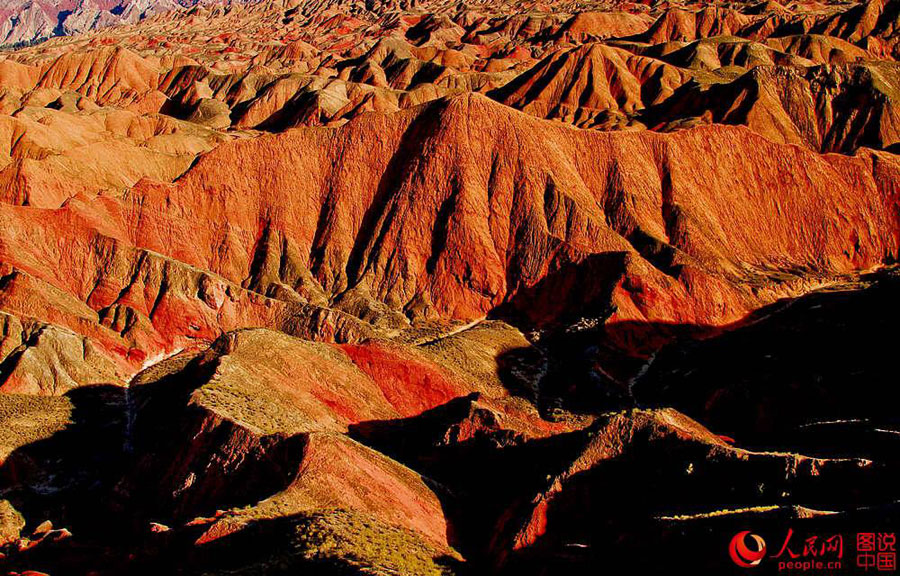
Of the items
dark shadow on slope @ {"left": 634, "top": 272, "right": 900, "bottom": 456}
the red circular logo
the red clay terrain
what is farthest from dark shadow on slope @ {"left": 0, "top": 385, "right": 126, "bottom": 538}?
dark shadow on slope @ {"left": 634, "top": 272, "right": 900, "bottom": 456}

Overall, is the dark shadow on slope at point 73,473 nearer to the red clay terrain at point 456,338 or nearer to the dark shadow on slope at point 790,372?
the red clay terrain at point 456,338

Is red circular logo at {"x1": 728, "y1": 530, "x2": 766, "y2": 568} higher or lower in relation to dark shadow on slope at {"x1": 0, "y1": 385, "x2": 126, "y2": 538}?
higher

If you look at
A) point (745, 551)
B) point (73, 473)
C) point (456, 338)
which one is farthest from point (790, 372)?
point (73, 473)

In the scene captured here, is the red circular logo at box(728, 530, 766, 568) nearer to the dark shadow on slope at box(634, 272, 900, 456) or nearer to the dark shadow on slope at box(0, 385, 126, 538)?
the dark shadow on slope at box(634, 272, 900, 456)

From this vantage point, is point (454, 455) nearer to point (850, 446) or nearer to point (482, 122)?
point (850, 446)

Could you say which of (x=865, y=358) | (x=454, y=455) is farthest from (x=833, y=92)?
(x=454, y=455)

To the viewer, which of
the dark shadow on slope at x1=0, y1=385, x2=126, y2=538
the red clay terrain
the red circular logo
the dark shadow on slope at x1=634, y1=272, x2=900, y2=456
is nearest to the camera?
the red circular logo

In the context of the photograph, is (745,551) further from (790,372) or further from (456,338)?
(456,338)

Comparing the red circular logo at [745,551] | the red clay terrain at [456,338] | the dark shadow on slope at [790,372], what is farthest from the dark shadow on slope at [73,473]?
the dark shadow on slope at [790,372]
